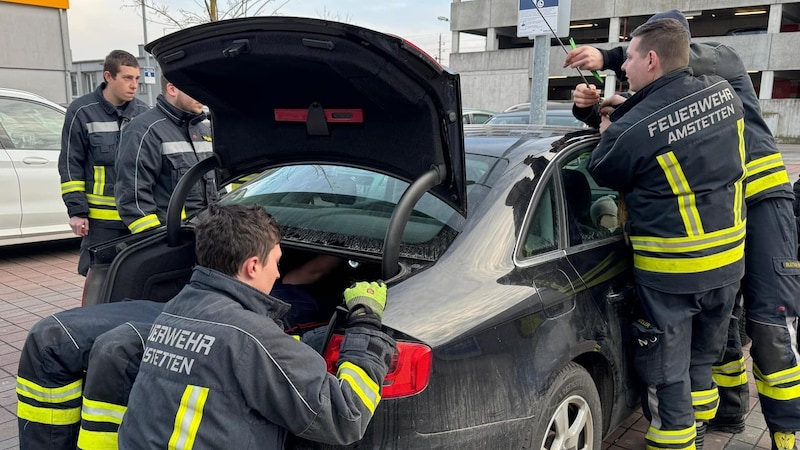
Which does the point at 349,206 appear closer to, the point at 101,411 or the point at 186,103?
the point at 101,411

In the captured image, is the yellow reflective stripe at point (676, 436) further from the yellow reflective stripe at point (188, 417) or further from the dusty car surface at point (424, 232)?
the yellow reflective stripe at point (188, 417)

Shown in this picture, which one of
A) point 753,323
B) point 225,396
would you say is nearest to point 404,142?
point 225,396

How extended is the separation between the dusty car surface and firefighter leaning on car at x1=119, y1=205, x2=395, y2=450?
14cm

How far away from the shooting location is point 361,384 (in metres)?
1.73

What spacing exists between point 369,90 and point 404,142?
270mm

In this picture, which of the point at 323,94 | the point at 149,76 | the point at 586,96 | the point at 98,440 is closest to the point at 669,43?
the point at 586,96

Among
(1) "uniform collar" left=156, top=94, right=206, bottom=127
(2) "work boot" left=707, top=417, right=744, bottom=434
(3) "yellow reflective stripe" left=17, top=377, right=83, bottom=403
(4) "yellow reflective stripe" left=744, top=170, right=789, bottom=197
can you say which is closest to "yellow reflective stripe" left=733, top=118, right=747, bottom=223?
(4) "yellow reflective stripe" left=744, top=170, right=789, bottom=197

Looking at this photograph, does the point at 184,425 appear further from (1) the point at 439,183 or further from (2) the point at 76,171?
(2) the point at 76,171

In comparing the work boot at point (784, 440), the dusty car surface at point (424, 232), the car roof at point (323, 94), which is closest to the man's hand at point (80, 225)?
the dusty car surface at point (424, 232)

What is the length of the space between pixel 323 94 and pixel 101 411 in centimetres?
131

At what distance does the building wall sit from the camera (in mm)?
18656

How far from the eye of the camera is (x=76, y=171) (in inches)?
164

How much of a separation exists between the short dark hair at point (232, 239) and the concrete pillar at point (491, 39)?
117 feet

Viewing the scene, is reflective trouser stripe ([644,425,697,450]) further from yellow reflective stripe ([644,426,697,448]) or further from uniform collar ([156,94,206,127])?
uniform collar ([156,94,206,127])
